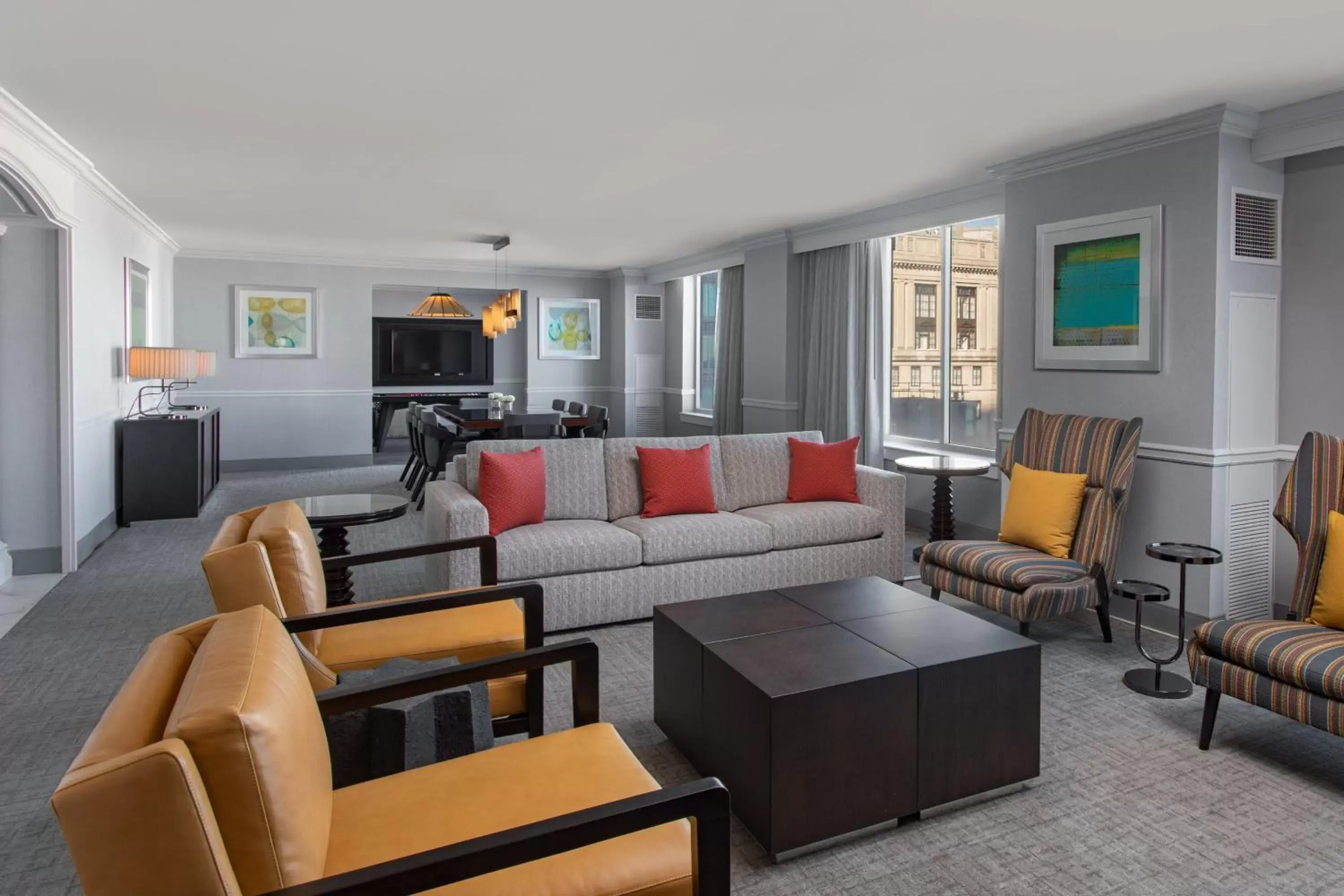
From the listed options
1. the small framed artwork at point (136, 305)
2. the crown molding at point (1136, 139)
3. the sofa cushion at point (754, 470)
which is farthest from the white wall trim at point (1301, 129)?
the small framed artwork at point (136, 305)

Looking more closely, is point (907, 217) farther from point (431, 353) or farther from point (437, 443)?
point (431, 353)

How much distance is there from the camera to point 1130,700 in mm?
3211

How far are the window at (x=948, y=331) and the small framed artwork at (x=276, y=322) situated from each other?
644cm

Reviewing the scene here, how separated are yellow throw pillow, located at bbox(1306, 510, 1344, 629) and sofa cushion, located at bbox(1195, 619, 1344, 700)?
0.12 feet

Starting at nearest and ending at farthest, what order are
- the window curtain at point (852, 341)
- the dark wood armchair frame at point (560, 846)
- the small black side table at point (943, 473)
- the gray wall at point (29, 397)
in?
1. the dark wood armchair frame at point (560, 846)
2. the gray wall at point (29, 397)
3. the small black side table at point (943, 473)
4. the window curtain at point (852, 341)

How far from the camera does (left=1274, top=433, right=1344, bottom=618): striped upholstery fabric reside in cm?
291

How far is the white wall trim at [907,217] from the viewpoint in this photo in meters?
5.42

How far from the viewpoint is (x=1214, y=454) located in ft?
12.7

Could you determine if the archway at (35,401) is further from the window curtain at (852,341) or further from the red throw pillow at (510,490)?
the window curtain at (852,341)

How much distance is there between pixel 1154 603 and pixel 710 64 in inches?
129

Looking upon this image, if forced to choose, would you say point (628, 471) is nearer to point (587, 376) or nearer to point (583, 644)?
point (583, 644)

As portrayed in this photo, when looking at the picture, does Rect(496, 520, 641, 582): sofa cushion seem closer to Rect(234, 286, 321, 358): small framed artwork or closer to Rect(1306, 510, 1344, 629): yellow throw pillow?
Rect(1306, 510, 1344, 629): yellow throw pillow

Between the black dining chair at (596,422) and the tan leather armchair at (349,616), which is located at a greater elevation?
the black dining chair at (596,422)

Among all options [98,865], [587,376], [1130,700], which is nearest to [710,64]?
[1130,700]
